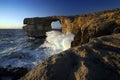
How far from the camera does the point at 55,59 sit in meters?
4.41

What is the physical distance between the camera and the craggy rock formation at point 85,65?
3.70 metres

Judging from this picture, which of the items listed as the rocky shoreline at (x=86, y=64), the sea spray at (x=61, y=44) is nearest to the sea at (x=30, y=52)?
the sea spray at (x=61, y=44)

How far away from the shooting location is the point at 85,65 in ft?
12.9

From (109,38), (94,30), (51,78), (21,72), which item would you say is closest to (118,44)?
(109,38)

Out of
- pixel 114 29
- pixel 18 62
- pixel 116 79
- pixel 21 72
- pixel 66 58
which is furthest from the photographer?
pixel 18 62

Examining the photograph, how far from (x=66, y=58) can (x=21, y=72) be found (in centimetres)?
899

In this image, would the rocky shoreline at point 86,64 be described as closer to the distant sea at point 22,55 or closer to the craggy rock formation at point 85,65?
the craggy rock formation at point 85,65

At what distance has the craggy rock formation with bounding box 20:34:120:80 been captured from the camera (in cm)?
370

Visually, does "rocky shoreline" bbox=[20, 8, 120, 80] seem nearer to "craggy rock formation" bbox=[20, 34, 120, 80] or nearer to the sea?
"craggy rock formation" bbox=[20, 34, 120, 80]

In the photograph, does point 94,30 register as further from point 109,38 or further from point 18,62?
point 18,62

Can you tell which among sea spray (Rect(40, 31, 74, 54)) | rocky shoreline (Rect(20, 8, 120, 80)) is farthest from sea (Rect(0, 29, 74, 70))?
rocky shoreline (Rect(20, 8, 120, 80))

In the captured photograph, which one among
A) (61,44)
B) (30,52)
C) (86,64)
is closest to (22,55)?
(30,52)

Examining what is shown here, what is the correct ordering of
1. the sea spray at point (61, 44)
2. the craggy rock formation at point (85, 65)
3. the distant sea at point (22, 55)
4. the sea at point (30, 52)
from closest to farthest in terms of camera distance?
the craggy rock formation at point (85, 65) < the distant sea at point (22, 55) < the sea at point (30, 52) < the sea spray at point (61, 44)

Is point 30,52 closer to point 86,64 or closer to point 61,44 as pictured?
point 61,44
